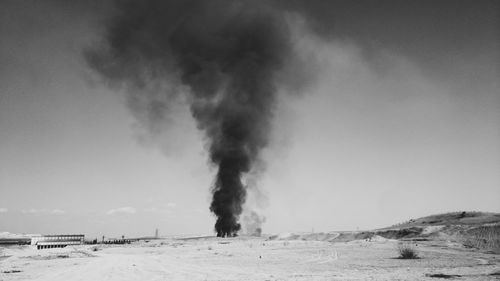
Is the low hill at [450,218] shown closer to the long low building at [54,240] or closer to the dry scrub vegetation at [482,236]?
the dry scrub vegetation at [482,236]

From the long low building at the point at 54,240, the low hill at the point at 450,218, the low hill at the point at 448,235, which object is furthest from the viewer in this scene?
the low hill at the point at 450,218

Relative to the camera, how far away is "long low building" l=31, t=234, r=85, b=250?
57169 millimetres

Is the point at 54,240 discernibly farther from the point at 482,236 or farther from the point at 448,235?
the point at 482,236

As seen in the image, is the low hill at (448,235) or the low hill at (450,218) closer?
the low hill at (448,235)

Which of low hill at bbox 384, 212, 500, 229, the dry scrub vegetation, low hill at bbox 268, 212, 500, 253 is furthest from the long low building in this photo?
low hill at bbox 384, 212, 500, 229

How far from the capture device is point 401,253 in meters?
22.1

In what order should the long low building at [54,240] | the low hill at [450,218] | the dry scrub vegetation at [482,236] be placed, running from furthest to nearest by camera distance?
1. the low hill at [450,218]
2. the long low building at [54,240]
3. the dry scrub vegetation at [482,236]

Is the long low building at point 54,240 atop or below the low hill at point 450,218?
below

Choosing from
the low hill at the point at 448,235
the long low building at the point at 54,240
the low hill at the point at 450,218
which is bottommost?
the long low building at the point at 54,240

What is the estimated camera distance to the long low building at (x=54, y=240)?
57169 millimetres

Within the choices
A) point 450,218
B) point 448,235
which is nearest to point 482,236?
point 448,235

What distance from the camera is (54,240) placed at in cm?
6262

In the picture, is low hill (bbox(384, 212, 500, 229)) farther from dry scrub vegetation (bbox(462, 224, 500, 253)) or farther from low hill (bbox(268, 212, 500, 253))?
dry scrub vegetation (bbox(462, 224, 500, 253))

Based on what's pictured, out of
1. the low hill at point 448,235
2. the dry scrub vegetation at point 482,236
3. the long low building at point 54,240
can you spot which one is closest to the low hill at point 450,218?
the low hill at point 448,235
